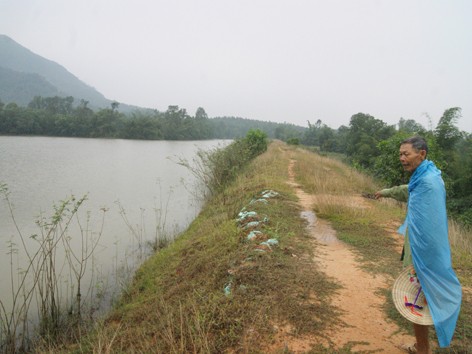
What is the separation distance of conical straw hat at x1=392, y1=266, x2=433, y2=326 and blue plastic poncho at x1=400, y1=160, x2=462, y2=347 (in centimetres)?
9

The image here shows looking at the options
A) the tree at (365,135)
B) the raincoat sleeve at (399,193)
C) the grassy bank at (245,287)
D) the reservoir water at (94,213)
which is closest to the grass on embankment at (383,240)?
the grassy bank at (245,287)

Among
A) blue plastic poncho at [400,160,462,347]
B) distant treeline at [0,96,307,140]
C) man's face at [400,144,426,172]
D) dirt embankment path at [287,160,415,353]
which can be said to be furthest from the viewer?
distant treeline at [0,96,307,140]

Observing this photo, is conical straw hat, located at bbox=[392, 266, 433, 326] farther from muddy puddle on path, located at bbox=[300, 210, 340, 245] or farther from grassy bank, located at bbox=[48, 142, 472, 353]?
muddy puddle on path, located at bbox=[300, 210, 340, 245]

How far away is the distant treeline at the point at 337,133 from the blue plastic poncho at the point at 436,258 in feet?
23.9

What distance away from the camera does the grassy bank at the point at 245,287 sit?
2.80 m

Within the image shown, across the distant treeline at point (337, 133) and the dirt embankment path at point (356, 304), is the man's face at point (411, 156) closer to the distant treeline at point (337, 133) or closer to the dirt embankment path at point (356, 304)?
the dirt embankment path at point (356, 304)

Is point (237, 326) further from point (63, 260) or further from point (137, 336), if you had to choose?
point (63, 260)

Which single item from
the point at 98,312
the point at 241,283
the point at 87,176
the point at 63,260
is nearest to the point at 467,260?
the point at 241,283

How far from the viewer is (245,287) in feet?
11.5

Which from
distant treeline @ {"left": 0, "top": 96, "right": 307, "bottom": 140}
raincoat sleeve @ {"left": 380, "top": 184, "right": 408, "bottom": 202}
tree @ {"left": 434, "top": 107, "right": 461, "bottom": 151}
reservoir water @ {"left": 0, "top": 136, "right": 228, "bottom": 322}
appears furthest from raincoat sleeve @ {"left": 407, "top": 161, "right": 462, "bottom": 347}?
distant treeline @ {"left": 0, "top": 96, "right": 307, "bottom": 140}

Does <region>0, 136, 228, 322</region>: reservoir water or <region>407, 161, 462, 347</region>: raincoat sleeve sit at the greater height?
<region>407, 161, 462, 347</region>: raincoat sleeve

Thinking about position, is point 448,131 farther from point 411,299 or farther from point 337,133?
point 337,133

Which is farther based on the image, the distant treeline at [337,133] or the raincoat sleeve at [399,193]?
the distant treeline at [337,133]

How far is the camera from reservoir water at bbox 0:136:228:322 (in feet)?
19.8
